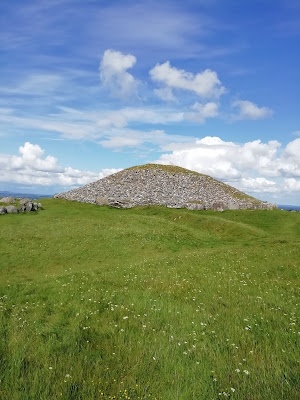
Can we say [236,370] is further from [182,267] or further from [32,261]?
[32,261]

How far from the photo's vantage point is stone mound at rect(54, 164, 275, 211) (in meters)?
69.2

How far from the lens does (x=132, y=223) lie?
47375 mm

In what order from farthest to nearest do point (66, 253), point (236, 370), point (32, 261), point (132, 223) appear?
point (132, 223) < point (66, 253) < point (32, 261) < point (236, 370)

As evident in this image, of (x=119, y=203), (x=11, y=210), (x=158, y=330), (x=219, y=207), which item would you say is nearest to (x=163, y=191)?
(x=119, y=203)

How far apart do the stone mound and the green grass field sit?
1601 inches

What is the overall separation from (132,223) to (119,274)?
25335 millimetres

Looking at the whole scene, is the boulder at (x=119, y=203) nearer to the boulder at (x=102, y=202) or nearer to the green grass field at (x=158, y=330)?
the boulder at (x=102, y=202)

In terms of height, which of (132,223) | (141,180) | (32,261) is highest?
(141,180)

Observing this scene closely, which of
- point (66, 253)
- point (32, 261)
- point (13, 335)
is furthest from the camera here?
point (66, 253)

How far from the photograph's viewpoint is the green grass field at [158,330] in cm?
812

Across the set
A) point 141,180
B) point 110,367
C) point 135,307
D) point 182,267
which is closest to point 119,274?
point 182,267

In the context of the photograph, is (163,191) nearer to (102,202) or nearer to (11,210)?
(102,202)

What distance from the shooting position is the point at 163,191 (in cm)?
8181

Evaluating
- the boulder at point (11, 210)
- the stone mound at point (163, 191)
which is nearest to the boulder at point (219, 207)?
the stone mound at point (163, 191)
